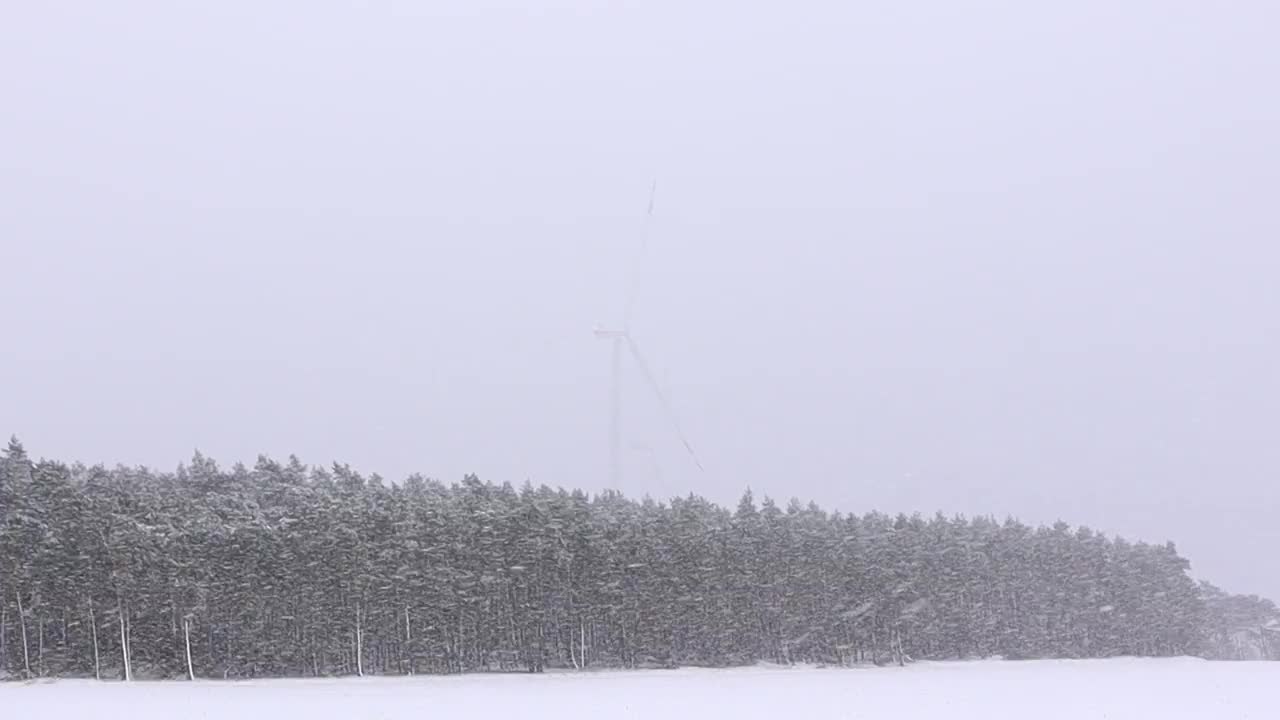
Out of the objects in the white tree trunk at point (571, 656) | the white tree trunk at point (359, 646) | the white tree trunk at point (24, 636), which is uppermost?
the white tree trunk at point (24, 636)

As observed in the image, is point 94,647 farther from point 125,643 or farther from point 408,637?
point 408,637

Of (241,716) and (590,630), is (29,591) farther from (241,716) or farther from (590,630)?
(590,630)

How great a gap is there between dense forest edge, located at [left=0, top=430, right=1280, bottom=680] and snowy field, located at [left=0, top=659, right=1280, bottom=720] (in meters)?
6.76

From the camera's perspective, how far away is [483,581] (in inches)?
2940

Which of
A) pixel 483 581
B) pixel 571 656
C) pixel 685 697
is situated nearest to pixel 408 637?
pixel 483 581

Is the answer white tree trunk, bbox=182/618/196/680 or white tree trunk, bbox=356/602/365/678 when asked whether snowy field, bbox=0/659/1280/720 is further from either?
white tree trunk, bbox=182/618/196/680

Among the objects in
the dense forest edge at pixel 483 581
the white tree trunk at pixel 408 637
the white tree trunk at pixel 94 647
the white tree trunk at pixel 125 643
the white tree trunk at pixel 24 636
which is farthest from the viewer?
the white tree trunk at pixel 408 637

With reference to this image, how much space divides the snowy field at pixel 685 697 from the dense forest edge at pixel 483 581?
6762 mm

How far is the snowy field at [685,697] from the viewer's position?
43.9 m

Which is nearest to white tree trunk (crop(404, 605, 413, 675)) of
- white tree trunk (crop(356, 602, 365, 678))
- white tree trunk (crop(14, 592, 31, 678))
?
white tree trunk (crop(356, 602, 365, 678))

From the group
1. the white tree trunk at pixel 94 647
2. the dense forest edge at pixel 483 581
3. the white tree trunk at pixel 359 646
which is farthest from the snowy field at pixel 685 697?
the dense forest edge at pixel 483 581

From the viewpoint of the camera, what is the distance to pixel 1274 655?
146 meters

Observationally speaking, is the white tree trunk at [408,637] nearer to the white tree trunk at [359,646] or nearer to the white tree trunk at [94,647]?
the white tree trunk at [359,646]

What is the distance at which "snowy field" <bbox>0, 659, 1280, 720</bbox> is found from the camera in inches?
1730
